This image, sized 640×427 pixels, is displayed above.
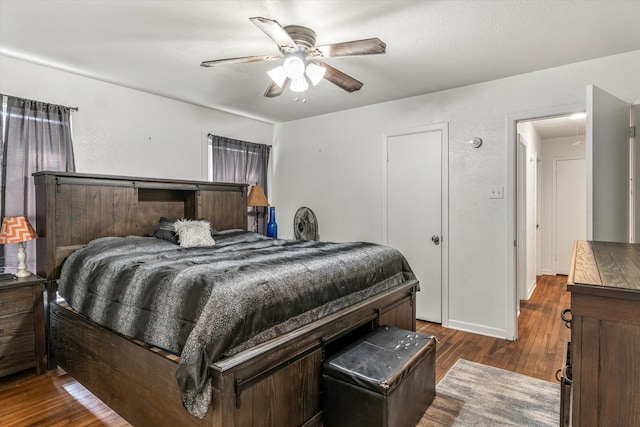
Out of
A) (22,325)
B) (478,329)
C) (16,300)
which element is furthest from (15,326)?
(478,329)

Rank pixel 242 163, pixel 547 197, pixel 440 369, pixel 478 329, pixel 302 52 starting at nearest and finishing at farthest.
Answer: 1. pixel 302 52
2. pixel 440 369
3. pixel 478 329
4. pixel 242 163
5. pixel 547 197

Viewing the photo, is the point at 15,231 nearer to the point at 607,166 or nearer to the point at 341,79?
the point at 341,79

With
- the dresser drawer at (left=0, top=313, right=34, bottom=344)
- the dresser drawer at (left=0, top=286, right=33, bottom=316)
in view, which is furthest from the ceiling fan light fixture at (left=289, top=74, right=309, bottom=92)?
the dresser drawer at (left=0, top=313, right=34, bottom=344)

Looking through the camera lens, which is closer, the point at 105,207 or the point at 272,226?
the point at 105,207

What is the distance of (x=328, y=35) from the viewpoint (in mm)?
2482

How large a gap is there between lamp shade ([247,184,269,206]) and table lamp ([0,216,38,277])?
7.50 feet

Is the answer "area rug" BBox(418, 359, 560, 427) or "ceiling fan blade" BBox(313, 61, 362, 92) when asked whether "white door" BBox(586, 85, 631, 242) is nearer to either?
"area rug" BBox(418, 359, 560, 427)

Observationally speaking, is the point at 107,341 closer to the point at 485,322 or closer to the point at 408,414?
the point at 408,414

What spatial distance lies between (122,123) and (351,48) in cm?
262

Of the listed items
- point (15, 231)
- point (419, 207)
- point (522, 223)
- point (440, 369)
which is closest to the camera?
point (15, 231)

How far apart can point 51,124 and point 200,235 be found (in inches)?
62.9

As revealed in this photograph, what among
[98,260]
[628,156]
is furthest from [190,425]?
[628,156]

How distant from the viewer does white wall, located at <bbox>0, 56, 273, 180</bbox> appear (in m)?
3.03

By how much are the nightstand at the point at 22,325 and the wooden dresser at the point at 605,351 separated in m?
3.32
